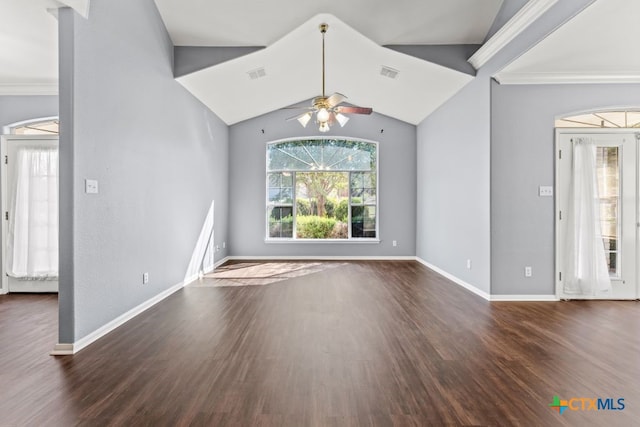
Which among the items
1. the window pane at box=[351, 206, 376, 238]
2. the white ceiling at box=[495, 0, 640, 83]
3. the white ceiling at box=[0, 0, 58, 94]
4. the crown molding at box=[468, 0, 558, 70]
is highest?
the crown molding at box=[468, 0, 558, 70]

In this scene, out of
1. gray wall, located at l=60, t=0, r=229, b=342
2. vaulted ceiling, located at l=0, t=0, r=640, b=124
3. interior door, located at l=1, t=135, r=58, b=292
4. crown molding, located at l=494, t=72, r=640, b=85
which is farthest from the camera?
interior door, located at l=1, t=135, r=58, b=292

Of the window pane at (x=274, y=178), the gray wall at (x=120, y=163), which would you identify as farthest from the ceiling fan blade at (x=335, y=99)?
the window pane at (x=274, y=178)

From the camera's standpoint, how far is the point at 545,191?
4.26 metres

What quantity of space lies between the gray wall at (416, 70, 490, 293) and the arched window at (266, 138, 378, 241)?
1.29 m

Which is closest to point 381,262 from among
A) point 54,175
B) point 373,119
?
point 373,119

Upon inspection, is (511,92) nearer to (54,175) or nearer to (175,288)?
(175,288)

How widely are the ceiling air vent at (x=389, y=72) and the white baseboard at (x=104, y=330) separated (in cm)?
473

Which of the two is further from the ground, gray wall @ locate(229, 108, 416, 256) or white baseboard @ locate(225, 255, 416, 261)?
gray wall @ locate(229, 108, 416, 256)

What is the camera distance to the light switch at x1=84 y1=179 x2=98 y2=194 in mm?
2924

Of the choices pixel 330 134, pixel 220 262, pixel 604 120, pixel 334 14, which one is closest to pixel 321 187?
pixel 330 134

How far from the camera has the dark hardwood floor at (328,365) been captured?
1927mm

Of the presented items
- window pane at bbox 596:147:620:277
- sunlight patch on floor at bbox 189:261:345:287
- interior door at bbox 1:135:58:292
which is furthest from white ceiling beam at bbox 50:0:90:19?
window pane at bbox 596:147:620:277

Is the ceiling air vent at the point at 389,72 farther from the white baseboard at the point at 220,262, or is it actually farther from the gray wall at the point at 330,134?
the white baseboard at the point at 220,262

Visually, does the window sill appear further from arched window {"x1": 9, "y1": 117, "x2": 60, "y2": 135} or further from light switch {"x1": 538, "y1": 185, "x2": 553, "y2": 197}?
arched window {"x1": 9, "y1": 117, "x2": 60, "y2": 135}
